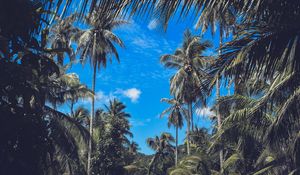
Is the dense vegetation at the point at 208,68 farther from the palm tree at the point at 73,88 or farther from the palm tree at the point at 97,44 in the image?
the palm tree at the point at 97,44

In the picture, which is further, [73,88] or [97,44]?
[97,44]

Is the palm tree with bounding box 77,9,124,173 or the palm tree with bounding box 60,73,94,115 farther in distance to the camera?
the palm tree with bounding box 77,9,124,173

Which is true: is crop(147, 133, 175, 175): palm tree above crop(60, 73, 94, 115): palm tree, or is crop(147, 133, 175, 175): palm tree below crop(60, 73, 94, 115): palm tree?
above

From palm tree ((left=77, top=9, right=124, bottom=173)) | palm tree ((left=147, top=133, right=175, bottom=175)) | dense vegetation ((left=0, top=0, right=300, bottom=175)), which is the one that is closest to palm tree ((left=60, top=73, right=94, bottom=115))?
dense vegetation ((left=0, top=0, right=300, bottom=175))

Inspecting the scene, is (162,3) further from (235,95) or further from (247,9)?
(235,95)

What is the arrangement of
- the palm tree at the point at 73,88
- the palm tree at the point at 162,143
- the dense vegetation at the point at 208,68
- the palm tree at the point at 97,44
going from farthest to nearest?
the palm tree at the point at 162,143
the palm tree at the point at 97,44
the palm tree at the point at 73,88
the dense vegetation at the point at 208,68

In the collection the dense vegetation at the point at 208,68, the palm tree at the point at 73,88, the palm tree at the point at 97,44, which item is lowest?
the dense vegetation at the point at 208,68

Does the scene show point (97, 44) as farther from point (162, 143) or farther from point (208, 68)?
point (162, 143)

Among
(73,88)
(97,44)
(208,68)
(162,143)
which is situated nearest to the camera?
(208,68)

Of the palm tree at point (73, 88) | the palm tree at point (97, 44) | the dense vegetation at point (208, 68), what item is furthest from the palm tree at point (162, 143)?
the dense vegetation at point (208, 68)

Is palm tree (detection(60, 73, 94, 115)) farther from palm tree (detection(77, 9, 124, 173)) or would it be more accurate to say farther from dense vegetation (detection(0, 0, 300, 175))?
palm tree (detection(77, 9, 124, 173))

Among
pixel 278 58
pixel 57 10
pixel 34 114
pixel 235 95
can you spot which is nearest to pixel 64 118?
pixel 34 114

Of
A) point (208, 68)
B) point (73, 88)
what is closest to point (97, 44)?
point (73, 88)

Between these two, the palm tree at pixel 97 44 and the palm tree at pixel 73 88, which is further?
the palm tree at pixel 97 44
